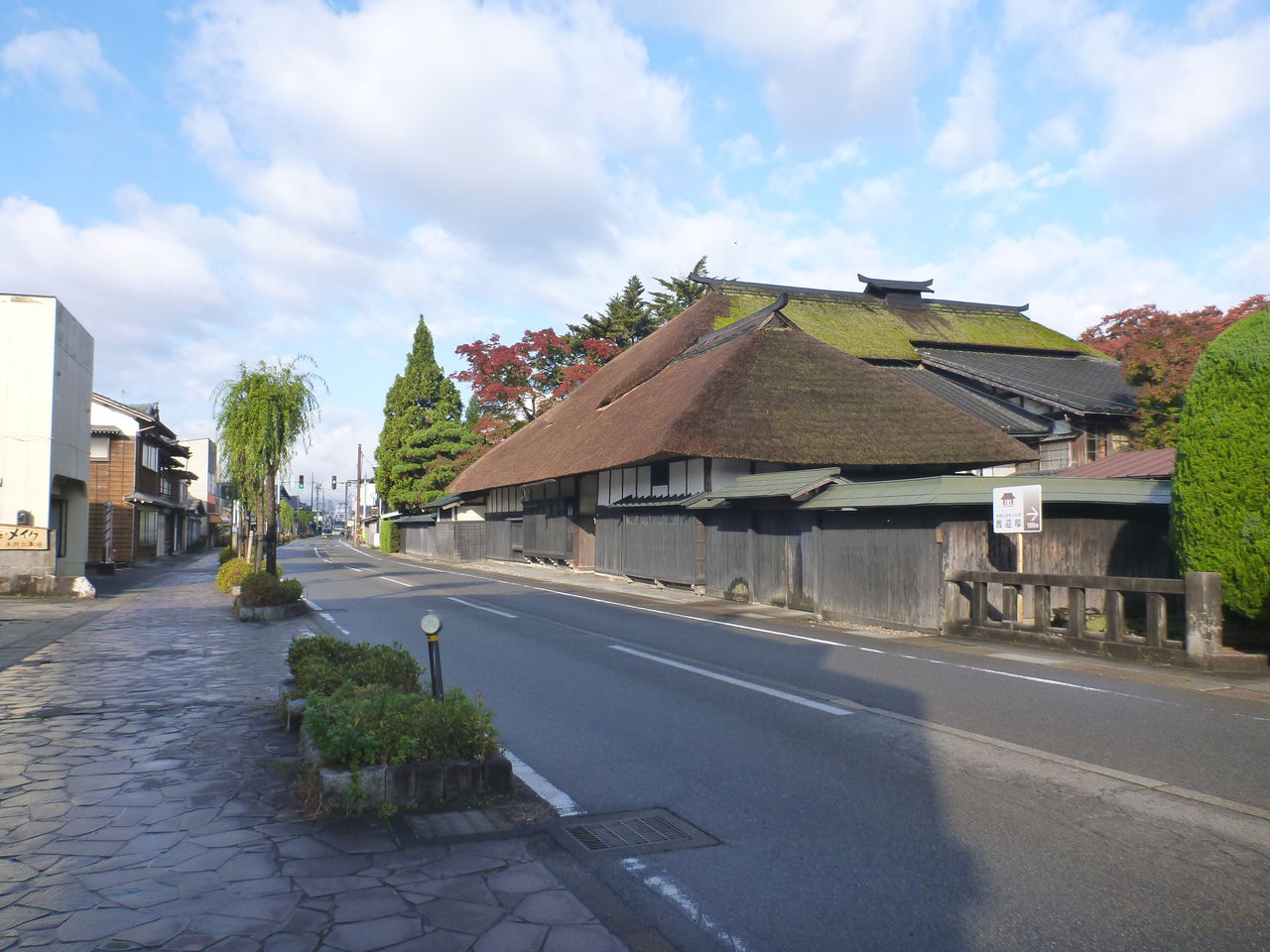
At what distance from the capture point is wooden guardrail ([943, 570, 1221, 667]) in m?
10.5

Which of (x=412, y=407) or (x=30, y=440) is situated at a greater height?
(x=412, y=407)

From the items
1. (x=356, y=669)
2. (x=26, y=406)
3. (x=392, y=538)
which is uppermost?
(x=26, y=406)

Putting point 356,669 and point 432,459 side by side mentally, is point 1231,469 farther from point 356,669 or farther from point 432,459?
point 432,459

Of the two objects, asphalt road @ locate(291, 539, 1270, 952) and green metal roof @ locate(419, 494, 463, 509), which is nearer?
asphalt road @ locate(291, 539, 1270, 952)

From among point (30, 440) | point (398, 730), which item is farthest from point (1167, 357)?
point (30, 440)

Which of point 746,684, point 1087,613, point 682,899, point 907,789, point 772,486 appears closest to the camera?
point 682,899

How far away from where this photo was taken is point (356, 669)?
6.70m

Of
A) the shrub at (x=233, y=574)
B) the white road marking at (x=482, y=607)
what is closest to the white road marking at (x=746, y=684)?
the white road marking at (x=482, y=607)

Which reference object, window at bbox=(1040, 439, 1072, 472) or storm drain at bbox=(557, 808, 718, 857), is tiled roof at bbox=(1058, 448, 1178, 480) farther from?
storm drain at bbox=(557, 808, 718, 857)

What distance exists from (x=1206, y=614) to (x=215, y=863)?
10937 mm

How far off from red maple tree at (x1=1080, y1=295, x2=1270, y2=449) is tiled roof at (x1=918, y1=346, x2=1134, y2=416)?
3.08 meters

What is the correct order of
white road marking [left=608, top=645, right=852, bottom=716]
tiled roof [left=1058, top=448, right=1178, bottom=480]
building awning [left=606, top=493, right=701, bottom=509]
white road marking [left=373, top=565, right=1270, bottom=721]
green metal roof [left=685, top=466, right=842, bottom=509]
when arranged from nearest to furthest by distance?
white road marking [left=608, top=645, right=852, bottom=716] < white road marking [left=373, top=565, right=1270, bottom=721] < green metal roof [left=685, top=466, right=842, bottom=509] < tiled roof [left=1058, top=448, right=1178, bottom=480] < building awning [left=606, top=493, right=701, bottom=509]

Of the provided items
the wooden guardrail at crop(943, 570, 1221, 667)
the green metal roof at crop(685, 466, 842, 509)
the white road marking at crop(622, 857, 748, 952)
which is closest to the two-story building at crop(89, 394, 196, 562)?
the green metal roof at crop(685, 466, 842, 509)

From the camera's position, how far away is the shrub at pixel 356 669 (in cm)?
663
